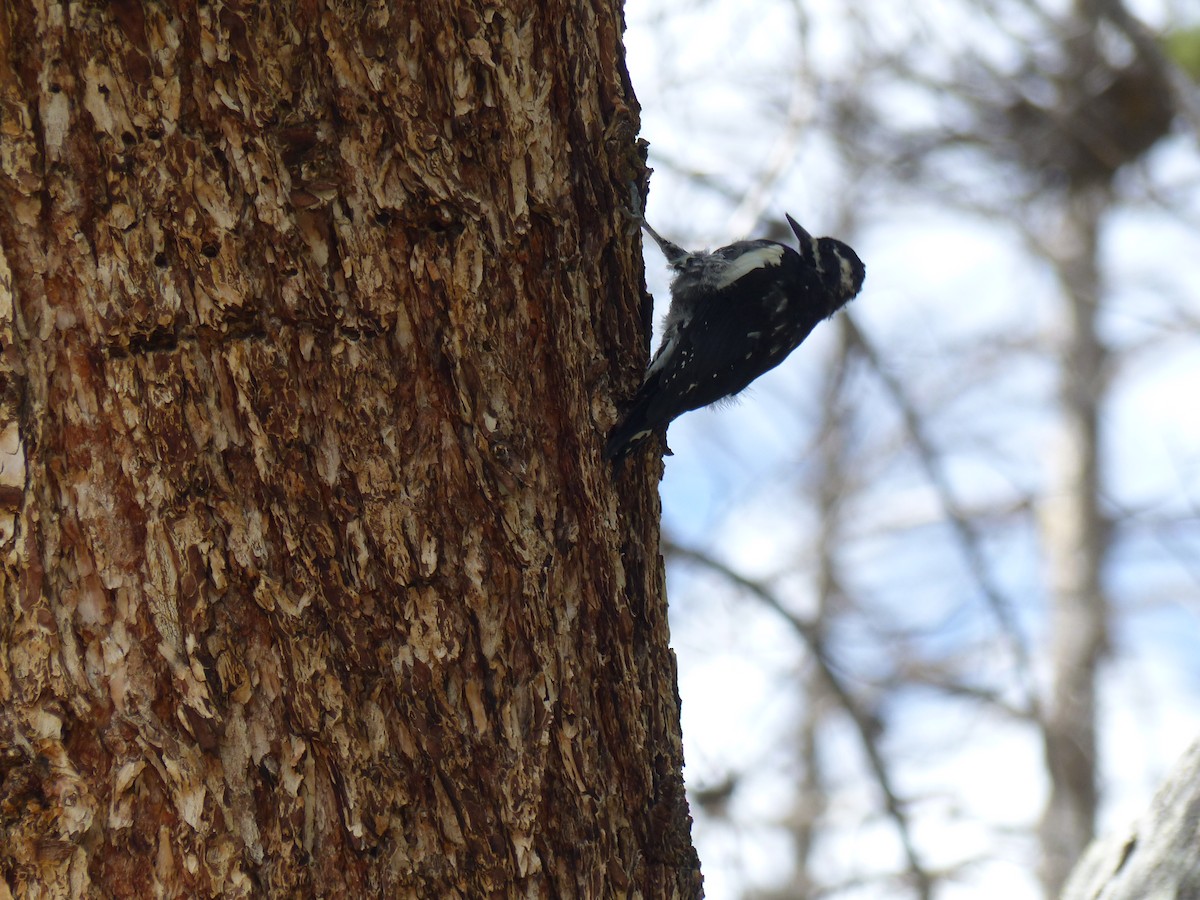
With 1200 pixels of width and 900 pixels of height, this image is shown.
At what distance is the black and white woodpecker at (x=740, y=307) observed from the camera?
3.17 meters

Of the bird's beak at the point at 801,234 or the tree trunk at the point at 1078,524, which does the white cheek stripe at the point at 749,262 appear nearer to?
the bird's beak at the point at 801,234

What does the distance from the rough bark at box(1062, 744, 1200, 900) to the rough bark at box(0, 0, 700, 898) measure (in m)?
1.21

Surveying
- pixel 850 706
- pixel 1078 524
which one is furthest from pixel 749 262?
pixel 1078 524

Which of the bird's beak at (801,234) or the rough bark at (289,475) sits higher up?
the bird's beak at (801,234)

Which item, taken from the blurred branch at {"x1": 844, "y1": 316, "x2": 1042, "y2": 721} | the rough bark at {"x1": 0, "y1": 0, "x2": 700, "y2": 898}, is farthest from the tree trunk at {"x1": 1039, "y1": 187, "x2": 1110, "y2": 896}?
the rough bark at {"x1": 0, "y1": 0, "x2": 700, "y2": 898}

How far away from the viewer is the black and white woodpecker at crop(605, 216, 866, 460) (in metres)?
3.17

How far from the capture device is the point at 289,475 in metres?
1.63

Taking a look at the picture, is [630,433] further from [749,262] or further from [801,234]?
[801,234]

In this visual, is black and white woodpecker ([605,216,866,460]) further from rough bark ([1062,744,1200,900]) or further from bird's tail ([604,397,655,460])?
rough bark ([1062,744,1200,900])

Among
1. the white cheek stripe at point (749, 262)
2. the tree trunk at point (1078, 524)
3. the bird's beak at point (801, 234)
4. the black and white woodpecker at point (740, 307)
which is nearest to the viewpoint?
the black and white woodpecker at point (740, 307)

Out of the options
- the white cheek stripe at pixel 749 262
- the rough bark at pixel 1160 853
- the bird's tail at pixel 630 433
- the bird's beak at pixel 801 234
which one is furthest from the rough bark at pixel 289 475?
the bird's beak at pixel 801 234

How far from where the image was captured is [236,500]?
161 cm

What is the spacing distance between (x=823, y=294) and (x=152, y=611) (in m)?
2.93

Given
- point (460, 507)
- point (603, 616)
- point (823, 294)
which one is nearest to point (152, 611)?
point (460, 507)
